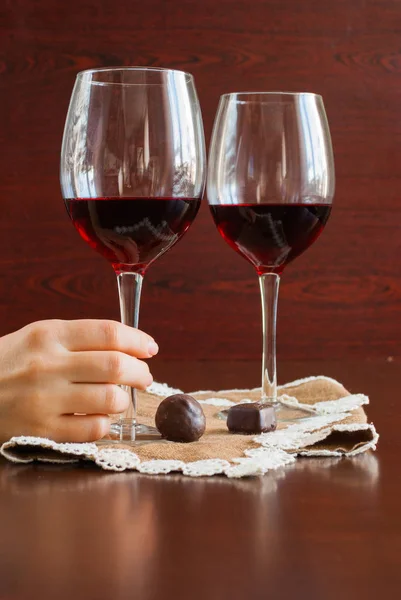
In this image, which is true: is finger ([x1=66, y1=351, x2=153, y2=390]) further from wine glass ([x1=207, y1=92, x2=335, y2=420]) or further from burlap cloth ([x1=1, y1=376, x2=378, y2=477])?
wine glass ([x1=207, y1=92, x2=335, y2=420])

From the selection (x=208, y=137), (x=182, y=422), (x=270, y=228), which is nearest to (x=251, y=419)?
(x=182, y=422)

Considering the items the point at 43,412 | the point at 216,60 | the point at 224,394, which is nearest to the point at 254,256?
the point at 224,394

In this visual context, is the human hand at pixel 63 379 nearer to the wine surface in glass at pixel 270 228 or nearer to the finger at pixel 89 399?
the finger at pixel 89 399

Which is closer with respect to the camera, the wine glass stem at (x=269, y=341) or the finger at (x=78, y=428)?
the finger at (x=78, y=428)

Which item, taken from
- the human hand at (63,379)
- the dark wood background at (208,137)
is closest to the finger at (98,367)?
the human hand at (63,379)

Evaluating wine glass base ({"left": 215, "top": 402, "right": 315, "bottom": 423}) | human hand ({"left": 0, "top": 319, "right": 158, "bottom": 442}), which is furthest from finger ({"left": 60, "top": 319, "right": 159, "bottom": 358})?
wine glass base ({"left": 215, "top": 402, "right": 315, "bottom": 423})

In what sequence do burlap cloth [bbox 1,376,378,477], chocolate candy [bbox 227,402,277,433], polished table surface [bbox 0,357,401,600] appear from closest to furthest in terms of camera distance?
polished table surface [bbox 0,357,401,600], burlap cloth [bbox 1,376,378,477], chocolate candy [bbox 227,402,277,433]
